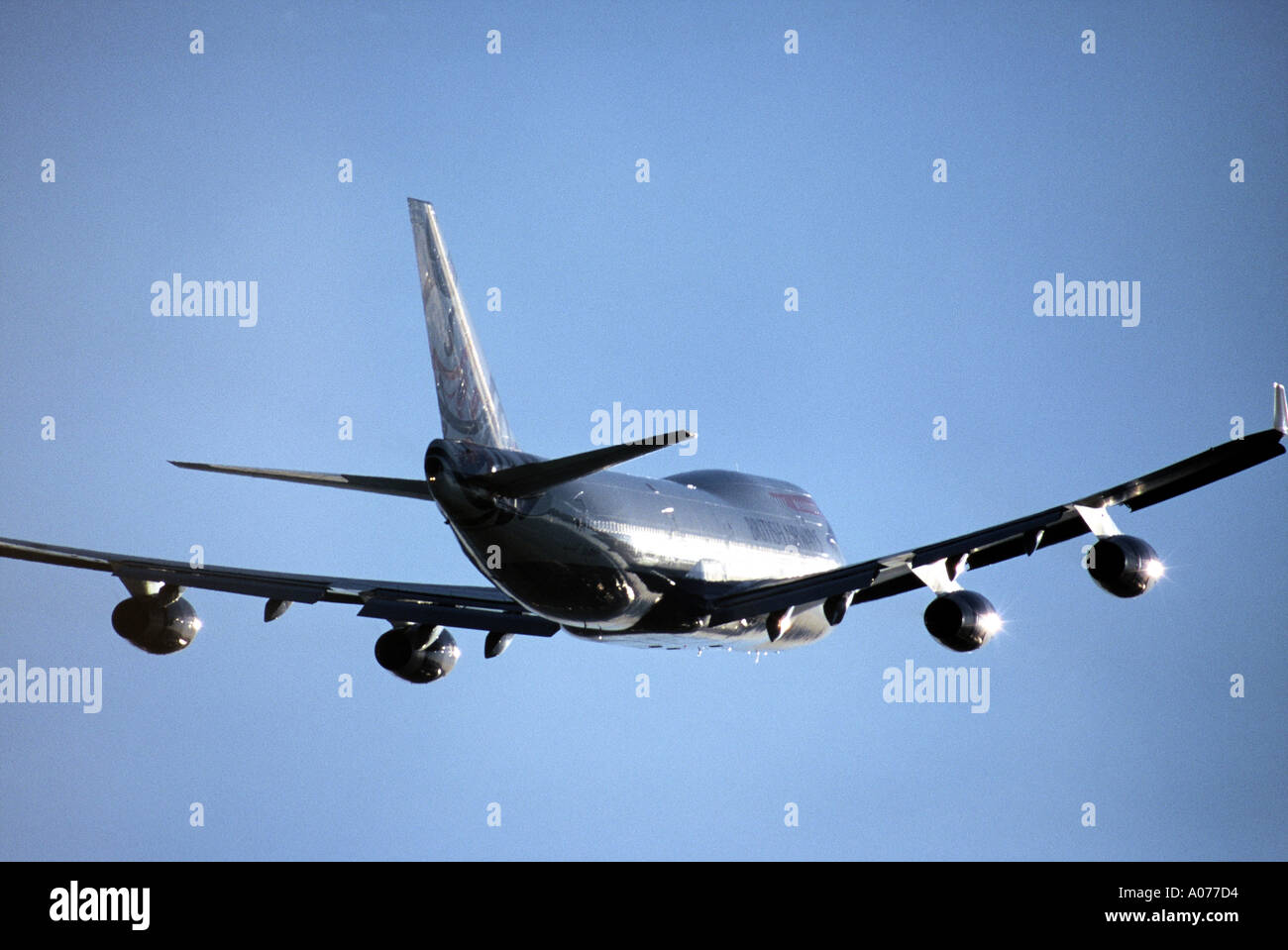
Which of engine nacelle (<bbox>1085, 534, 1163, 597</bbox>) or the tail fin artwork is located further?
the tail fin artwork

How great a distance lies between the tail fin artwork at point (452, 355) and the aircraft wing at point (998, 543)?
23.1ft

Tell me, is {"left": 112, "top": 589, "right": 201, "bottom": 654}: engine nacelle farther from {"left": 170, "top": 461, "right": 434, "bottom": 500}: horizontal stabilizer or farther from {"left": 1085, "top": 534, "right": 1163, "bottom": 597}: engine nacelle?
{"left": 1085, "top": 534, "right": 1163, "bottom": 597}: engine nacelle

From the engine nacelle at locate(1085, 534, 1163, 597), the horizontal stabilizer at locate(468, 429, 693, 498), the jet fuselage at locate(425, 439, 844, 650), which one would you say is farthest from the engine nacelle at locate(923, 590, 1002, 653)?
the horizontal stabilizer at locate(468, 429, 693, 498)

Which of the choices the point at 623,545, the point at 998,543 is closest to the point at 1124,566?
the point at 998,543

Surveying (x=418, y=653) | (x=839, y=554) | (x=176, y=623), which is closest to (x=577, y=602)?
(x=418, y=653)

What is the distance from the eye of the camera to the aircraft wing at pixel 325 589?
34438mm

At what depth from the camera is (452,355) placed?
113 ft

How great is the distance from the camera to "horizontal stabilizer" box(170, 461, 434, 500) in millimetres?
29062

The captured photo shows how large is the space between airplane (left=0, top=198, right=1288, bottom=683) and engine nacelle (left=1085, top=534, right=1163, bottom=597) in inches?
1.3

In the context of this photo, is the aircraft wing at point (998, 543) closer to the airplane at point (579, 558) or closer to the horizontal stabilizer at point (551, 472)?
the airplane at point (579, 558)

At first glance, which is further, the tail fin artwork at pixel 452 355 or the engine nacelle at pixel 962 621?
the engine nacelle at pixel 962 621

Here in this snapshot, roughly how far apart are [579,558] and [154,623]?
9.14 meters

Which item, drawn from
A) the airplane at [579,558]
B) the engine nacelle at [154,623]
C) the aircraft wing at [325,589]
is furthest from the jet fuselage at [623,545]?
the engine nacelle at [154,623]
